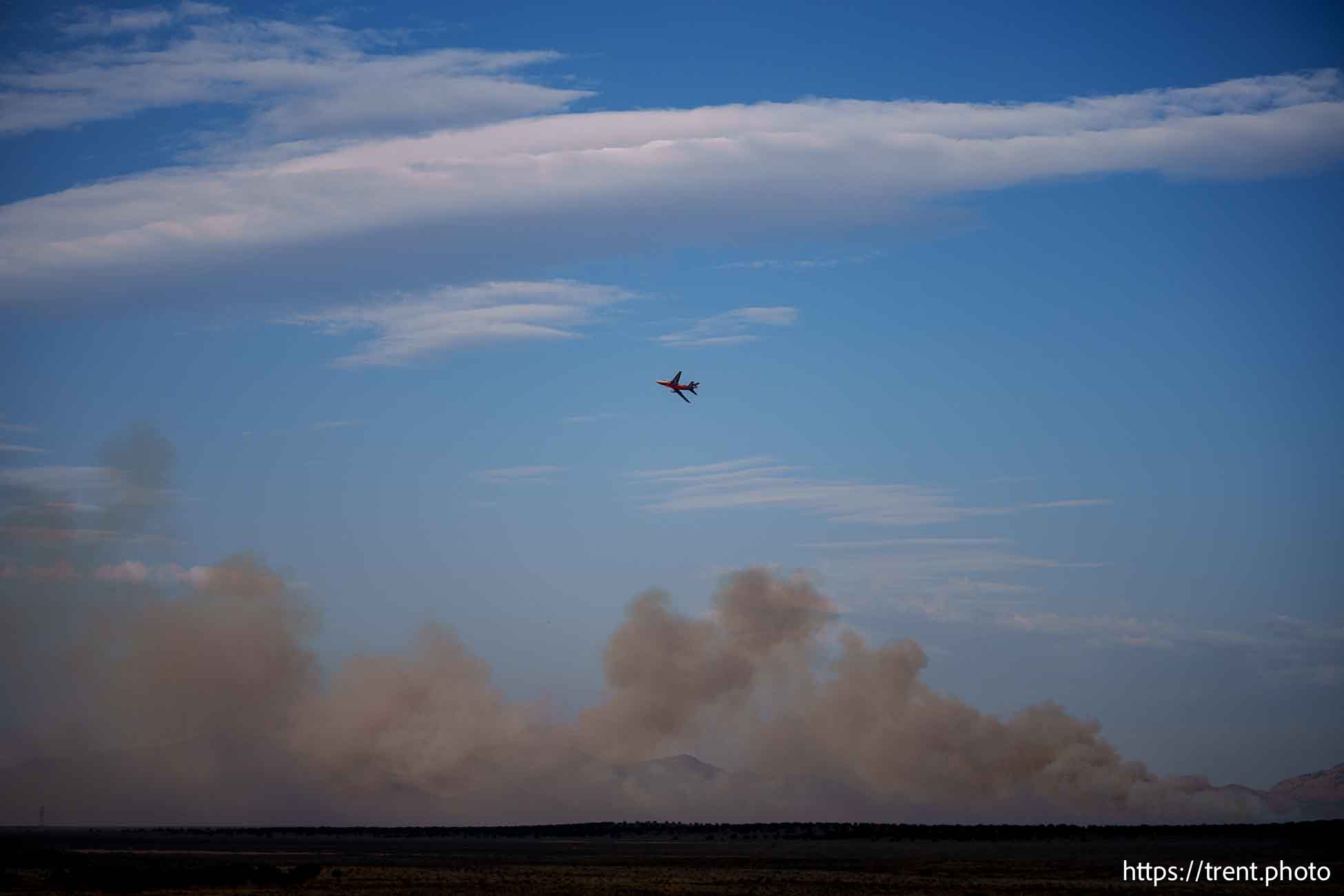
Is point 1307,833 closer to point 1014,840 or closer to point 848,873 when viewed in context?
point 1014,840

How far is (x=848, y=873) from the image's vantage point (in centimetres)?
12112

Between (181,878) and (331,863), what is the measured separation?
31743mm

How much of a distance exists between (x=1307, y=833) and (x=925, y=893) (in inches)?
4392

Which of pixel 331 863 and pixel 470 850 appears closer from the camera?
Answer: pixel 331 863

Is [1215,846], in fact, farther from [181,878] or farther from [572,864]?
[181,878]

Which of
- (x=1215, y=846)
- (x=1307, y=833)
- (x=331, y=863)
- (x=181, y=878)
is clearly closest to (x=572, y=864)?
(x=331, y=863)

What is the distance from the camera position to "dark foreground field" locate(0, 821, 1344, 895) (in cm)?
10338

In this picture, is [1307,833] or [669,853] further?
[1307,833]

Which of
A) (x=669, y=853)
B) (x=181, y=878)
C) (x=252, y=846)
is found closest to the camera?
(x=181, y=878)

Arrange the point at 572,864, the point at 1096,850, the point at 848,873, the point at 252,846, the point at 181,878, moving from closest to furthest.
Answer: the point at 181,878 < the point at 848,873 < the point at 572,864 < the point at 1096,850 < the point at 252,846

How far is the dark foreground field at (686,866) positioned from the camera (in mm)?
103375

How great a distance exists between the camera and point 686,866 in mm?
136250

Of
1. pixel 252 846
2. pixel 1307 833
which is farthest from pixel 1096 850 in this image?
pixel 252 846

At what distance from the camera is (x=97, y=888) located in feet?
332
